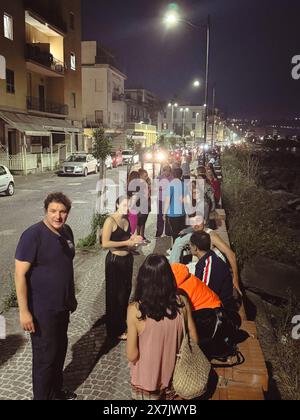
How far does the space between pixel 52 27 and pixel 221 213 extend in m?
29.5

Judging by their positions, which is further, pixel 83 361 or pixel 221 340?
pixel 83 361

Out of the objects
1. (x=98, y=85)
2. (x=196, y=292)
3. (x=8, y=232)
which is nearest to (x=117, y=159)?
(x=98, y=85)

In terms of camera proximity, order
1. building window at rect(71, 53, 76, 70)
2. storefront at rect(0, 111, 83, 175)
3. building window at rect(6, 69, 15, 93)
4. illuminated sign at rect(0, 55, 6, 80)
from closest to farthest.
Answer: illuminated sign at rect(0, 55, 6, 80)
storefront at rect(0, 111, 83, 175)
building window at rect(6, 69, 15, 93)
building window at rect(71, 53, 76, 70)

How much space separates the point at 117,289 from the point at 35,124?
1085 inches

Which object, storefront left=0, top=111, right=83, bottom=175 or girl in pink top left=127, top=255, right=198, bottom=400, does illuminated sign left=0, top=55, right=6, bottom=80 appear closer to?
storefront left=0, top=111, right=83, bottom=175

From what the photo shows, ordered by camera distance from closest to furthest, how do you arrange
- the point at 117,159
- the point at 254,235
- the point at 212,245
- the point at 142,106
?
the point at 212,245, the point at 254,235, the point at 117,159, the point at 142,106

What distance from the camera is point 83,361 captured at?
4516mm

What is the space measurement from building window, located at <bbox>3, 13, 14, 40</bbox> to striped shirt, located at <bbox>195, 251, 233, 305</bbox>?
1114 inches

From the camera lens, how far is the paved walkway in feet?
13.1

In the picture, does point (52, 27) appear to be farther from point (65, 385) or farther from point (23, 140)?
point (65, 385)

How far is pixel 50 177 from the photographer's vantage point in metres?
27.9

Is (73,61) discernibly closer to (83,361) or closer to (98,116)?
(98,116)

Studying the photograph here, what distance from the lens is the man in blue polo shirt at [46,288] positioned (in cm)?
334

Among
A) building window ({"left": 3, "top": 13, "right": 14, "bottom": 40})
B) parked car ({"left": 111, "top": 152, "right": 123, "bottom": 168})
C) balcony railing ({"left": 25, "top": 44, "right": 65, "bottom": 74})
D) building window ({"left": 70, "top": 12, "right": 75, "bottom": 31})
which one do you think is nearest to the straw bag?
building window ({"left": 3, "top": 13, "right": 14, "bottom": 40})
